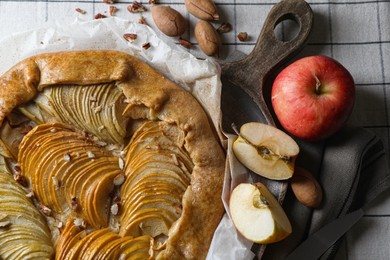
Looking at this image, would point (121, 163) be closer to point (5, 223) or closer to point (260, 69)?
point (5, 223)

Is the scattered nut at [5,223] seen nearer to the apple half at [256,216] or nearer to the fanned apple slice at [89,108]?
the fanned apple slice at [89,108]

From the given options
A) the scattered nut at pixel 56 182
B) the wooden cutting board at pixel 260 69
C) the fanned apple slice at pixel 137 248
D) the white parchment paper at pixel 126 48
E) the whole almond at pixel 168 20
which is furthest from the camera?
the whole almond at pixel 168 20

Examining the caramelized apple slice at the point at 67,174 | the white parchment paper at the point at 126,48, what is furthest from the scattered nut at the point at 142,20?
the caramelized apple slice at the point at 67,174

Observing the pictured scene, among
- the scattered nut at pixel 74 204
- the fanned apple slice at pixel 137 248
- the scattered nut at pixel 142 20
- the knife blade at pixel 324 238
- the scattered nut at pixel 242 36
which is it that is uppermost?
the scattered nut at pixel 142 20

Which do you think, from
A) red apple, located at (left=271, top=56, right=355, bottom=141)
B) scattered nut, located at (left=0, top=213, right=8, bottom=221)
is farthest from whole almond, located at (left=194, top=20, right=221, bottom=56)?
scattered nut, located at (left=0, top=213, right=8, bottom=221)

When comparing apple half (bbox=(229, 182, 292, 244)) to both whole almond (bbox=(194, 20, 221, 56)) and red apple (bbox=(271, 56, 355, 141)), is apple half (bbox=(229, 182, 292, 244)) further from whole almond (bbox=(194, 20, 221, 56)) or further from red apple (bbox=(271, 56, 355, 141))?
whole almond (bbox=(194, 20, 221, 56))

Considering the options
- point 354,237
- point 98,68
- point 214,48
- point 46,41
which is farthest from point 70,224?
point 354,237

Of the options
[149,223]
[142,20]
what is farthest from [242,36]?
[149,223]
